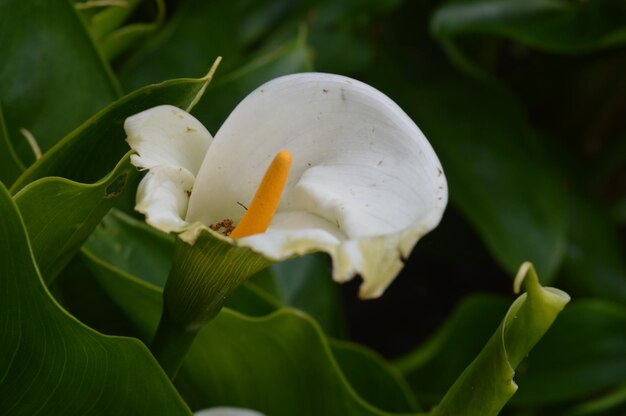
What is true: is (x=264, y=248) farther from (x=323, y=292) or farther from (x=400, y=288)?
(x=400, y=288)

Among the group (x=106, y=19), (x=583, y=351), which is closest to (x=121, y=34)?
(x=106, y=19)

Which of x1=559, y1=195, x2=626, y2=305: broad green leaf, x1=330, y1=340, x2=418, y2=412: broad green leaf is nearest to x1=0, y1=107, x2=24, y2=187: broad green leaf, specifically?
x1=330, y1=340, x2=418, y2=412: broad green leaf

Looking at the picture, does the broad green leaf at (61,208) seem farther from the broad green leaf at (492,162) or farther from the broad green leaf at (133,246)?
the broad green leaf at (492,162)

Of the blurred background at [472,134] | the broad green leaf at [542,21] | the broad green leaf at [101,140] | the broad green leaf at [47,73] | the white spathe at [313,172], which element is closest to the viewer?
the white spathe at [313,172]

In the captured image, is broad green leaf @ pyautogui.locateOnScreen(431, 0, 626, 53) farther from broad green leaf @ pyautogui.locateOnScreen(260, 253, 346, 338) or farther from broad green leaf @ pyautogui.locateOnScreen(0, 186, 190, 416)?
broad green leaf @ pyautogui.locateOnScreen(0, 186, 190, 416)

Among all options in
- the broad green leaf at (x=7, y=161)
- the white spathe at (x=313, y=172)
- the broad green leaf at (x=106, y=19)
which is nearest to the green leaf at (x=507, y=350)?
the white spathe at (x=313, y=172)

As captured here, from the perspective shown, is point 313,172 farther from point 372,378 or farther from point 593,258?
point 593,258

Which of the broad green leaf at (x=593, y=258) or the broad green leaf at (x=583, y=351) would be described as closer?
the broad green leaf at (x=583, y=351)

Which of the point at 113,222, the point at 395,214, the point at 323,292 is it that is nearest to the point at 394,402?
the point at 323,292
